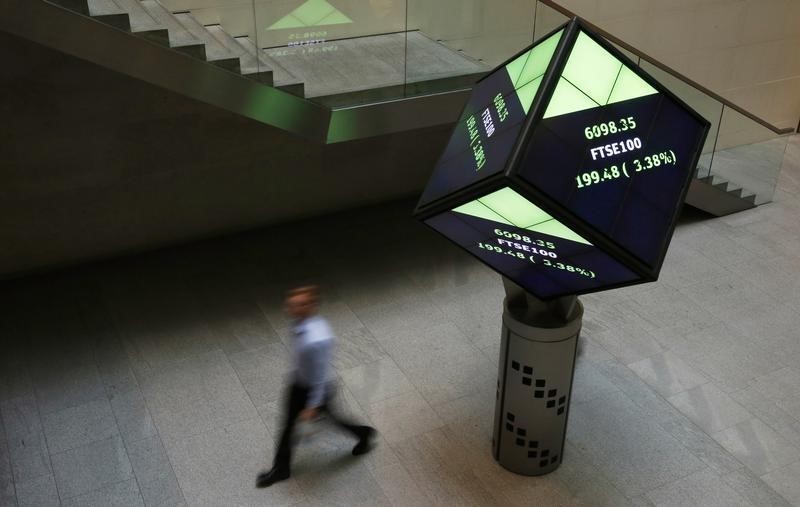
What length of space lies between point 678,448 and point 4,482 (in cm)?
589

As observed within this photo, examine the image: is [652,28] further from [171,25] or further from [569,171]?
[569,171]

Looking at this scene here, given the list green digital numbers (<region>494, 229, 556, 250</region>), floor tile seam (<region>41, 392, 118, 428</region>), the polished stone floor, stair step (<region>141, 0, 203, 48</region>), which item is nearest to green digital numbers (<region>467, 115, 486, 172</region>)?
green digital numbers (<region>494, 229, 556, 250</region>)

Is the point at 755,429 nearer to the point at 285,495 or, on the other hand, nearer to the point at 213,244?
the point at 285,495

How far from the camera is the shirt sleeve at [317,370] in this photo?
6.57 metres

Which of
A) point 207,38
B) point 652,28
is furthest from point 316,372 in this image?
point 652,28

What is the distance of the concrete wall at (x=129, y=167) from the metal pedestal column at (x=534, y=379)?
187 inches

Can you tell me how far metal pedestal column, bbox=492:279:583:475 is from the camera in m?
6.51

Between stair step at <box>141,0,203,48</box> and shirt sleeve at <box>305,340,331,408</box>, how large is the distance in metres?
2.91

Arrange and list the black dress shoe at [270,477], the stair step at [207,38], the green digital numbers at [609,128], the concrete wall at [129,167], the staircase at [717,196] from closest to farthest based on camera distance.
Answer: the green digital numbers at [609,128], the black dress shoe at [270,477], the stair step at [207,38], the concrete wall at [129,167], the staircase at [717,196]

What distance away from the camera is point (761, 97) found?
1445 cm

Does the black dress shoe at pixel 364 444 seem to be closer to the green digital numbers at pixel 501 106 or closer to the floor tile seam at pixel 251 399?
the floor tile seam at pixel 251 399

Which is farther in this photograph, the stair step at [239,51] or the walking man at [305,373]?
the stair step at [239,51]

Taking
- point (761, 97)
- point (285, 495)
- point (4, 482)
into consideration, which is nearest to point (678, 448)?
point (285, 495)

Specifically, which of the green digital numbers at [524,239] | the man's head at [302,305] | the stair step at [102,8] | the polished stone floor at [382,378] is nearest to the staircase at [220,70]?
the stair step at [102,8]
